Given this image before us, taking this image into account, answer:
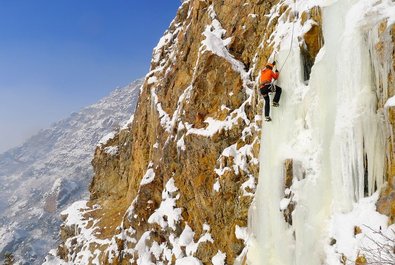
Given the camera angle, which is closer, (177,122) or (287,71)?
(287,71)

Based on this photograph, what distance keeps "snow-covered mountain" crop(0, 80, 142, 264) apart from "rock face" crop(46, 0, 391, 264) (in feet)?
65.7

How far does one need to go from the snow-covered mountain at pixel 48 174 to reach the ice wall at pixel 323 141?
29992 millimetres

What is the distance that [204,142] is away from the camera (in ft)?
47.2

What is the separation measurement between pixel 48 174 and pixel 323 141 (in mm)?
135605

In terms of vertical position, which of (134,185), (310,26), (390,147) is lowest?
(134,185)

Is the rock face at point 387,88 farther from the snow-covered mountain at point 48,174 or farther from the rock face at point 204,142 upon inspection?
the snow-covered mountain at point 48,174

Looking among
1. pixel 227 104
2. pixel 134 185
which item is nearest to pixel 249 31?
pixel 227 104

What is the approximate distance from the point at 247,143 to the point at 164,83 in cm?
891

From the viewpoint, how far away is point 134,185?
24109mm

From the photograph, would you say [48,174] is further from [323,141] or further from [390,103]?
[390,103]

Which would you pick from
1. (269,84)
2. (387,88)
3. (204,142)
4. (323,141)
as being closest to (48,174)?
(204,142)

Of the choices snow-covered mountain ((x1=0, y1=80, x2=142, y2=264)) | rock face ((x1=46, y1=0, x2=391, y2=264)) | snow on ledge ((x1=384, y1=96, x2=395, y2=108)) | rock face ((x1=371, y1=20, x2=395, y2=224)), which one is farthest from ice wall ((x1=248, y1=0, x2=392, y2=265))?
snow-covered mountain ((x1=0, y1=80, x2=142, y2=264))

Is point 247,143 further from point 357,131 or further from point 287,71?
point 357,131

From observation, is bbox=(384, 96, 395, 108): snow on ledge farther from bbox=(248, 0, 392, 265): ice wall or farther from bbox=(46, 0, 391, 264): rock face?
bbox=(46, 0, 391, 264): rock face
